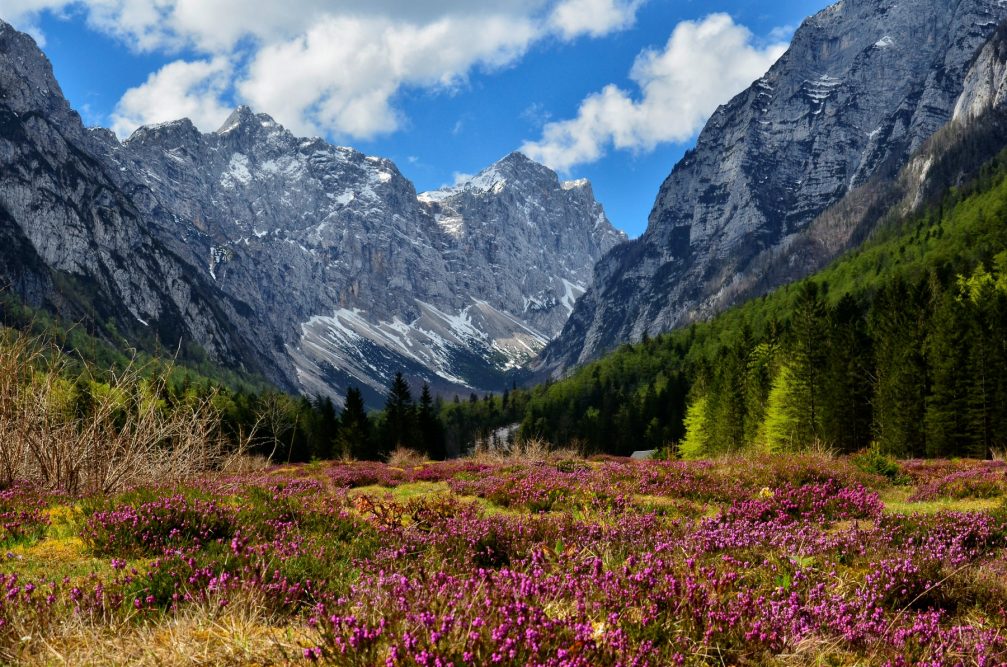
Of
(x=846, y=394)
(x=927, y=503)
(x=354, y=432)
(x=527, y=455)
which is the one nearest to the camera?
(x=927, y=503)

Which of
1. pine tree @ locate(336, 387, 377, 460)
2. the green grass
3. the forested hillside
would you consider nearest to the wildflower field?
the green grass

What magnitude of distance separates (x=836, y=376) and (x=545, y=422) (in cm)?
7394

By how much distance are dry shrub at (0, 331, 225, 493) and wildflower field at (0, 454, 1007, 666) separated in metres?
1.31

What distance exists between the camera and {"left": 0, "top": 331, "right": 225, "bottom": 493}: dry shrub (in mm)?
9797

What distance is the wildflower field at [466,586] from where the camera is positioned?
312 centimetres

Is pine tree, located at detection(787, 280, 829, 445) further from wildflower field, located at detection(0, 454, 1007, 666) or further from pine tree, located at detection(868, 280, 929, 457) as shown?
wildflower field, located at detection(0, 454, 1007, 666)

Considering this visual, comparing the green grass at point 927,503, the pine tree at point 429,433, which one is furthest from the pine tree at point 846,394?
the pine tree at point 429,433

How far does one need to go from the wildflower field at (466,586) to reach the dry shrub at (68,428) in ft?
4.28

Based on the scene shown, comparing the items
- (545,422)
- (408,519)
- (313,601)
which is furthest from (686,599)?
(545,422)

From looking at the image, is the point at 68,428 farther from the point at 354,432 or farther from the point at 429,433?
the point at 429,433

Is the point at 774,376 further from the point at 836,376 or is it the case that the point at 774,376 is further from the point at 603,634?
the point at 603,634

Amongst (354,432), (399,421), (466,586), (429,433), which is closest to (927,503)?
(466,586)

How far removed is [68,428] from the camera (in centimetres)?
1028

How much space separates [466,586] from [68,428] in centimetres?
1001
